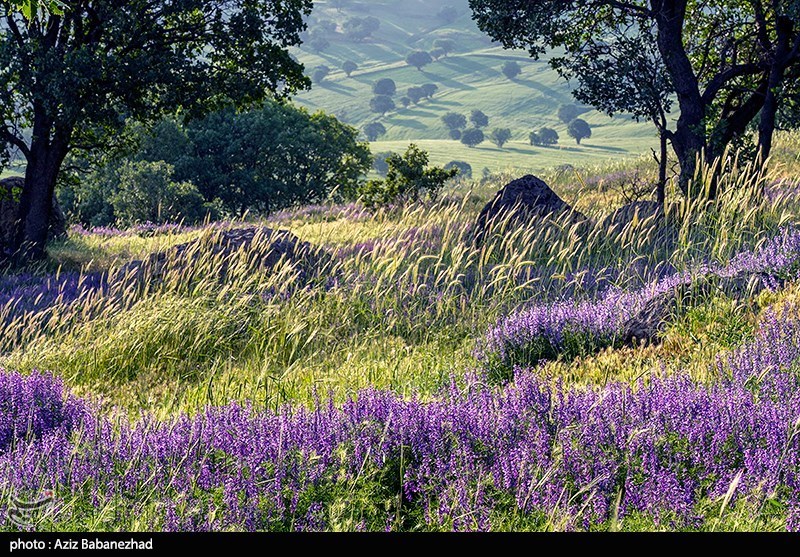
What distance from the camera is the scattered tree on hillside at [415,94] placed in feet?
624

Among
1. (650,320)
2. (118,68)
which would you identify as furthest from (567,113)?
(650,320)

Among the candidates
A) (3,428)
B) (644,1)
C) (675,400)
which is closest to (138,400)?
(3,428)

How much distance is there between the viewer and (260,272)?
10.4m

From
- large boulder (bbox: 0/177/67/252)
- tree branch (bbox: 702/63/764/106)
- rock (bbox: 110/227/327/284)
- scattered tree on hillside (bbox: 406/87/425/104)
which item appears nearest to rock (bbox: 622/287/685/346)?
rock (bbox: 110/227/327/284)

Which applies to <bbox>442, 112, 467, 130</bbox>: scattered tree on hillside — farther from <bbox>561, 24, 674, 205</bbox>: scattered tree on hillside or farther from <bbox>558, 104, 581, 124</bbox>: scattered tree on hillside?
<bbox>561, 24, 674, 205</bbox>: scattered tree on hillside

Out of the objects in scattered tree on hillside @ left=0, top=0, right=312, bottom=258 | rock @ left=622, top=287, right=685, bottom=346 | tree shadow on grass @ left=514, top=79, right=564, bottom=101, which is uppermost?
tree shadow on grass @ left=514, top=79, right=564, bottom=101

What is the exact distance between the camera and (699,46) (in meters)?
18.0

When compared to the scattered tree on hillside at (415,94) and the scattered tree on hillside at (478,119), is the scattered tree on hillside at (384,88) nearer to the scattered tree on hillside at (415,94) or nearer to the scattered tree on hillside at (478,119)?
the scattered tree on hillside at (415,94)

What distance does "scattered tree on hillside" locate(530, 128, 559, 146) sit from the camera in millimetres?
136875

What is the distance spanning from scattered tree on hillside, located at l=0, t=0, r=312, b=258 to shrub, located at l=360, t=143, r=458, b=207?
239 inches

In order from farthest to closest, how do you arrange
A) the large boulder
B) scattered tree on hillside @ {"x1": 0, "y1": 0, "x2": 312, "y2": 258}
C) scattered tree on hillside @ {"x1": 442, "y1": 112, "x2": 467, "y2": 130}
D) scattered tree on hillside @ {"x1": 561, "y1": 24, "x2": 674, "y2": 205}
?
scattered tree on hillside @ {"x1": 442, "y1": 112, "x2": 467, "y2": 130} < the large boulder < scattered tree on hillside @ {"x1": 561, "y1": 24, "x2": 674, "y2": 205} < scattered tree on hillside @ {"x1": 0, "y1": 0, "x2": 312, "y2": 258}

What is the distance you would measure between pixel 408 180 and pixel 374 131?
137803 millimetres

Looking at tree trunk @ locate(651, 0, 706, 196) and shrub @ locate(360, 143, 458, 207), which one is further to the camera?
shrub @ locate(360, 143, 458, 207)

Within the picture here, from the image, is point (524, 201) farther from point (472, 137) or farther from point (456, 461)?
point (472, 137)
